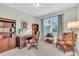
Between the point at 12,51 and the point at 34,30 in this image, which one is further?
the point at 34,30

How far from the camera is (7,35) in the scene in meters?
1.86

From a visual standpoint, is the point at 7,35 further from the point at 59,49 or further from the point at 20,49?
the point at 59,49

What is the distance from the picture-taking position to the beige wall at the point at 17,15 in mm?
1751

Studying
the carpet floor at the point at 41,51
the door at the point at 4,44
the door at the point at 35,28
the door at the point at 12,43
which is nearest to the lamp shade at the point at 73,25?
the carpet floor at the point at 41,51

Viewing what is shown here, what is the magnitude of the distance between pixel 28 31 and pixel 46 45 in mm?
520

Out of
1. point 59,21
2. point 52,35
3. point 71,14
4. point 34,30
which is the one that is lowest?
point 52,35

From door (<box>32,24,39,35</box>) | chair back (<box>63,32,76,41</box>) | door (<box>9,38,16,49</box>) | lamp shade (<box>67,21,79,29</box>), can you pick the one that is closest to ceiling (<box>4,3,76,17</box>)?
door (<box>32,24,39,35</box>)

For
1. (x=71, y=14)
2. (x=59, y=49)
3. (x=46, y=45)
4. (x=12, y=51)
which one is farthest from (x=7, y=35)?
(x=71, y=14)

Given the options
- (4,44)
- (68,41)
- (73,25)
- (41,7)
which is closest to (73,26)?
(73,25)

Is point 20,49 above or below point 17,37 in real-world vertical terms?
below

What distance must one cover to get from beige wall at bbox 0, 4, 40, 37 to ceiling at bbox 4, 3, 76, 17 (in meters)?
0.08

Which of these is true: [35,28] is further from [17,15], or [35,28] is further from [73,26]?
[73,26]

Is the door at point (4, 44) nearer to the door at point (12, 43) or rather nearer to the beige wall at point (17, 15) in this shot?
the door at point (12, 43)

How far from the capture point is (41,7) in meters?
1.88
